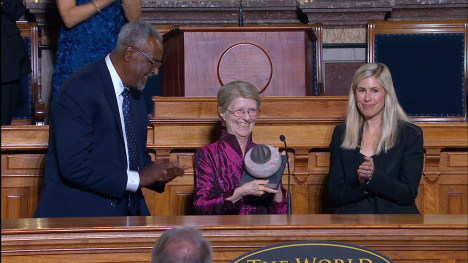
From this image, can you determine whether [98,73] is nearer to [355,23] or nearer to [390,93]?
[390,93]

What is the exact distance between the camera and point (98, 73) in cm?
249

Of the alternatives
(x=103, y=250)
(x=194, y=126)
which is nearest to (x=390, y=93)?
(x=194, y=126)

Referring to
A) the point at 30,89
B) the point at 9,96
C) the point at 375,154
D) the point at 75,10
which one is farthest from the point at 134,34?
the point at 30,89

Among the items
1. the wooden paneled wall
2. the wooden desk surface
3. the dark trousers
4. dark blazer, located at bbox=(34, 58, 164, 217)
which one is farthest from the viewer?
the wooden paneled wall

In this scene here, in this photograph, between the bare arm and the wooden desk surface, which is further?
the bare arm

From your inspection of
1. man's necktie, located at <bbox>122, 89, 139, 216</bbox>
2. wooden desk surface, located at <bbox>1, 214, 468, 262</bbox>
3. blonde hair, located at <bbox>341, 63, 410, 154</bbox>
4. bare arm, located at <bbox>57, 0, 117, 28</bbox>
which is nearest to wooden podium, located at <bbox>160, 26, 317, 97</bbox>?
bare arm, located at <bbox>57, 0, 117, 28</bbox>

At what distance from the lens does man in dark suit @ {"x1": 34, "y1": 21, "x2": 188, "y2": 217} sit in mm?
2326

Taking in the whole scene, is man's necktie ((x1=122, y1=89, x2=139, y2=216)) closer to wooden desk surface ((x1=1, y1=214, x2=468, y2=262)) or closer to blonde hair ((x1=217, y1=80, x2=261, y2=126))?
blonde hair ((x1=217, y1=80, x2=261, y2=126))

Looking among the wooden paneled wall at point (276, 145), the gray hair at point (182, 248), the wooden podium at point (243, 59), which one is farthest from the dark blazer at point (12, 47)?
the gray hair at point (182, 248)

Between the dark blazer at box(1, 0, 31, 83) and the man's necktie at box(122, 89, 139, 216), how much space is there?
2.17 feet

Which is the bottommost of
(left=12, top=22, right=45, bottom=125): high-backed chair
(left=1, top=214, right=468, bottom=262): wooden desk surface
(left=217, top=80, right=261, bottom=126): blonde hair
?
(left=1, top=214, right=468, bottom=262): wooden desk surface

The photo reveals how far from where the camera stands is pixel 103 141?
2424 mm

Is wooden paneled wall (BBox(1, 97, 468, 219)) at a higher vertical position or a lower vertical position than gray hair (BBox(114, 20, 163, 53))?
lower

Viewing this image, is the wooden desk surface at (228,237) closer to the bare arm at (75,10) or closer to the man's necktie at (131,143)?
the man's necktie at (131,143)
